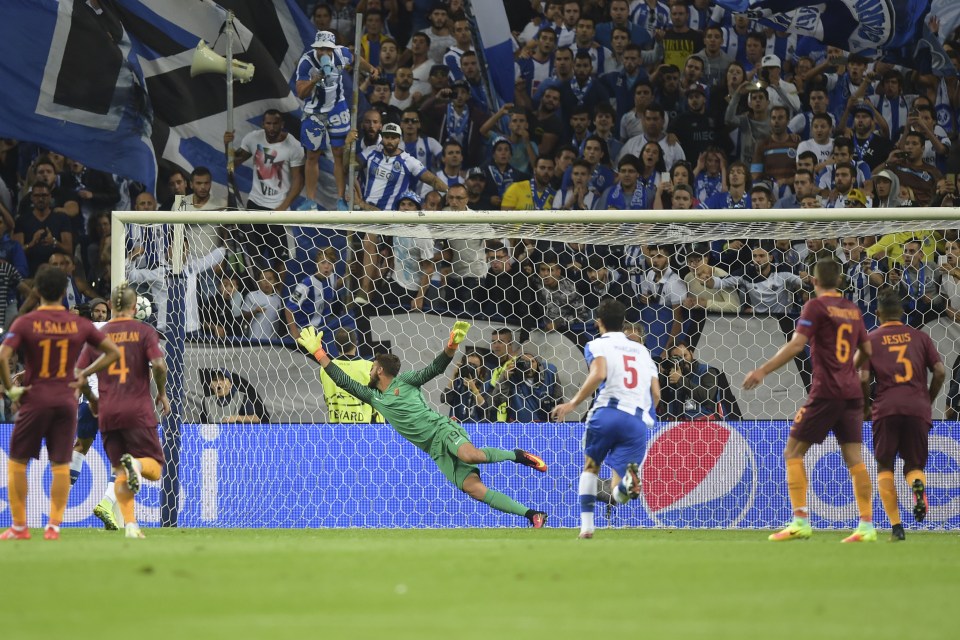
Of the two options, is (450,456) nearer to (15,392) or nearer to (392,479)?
(392,479)

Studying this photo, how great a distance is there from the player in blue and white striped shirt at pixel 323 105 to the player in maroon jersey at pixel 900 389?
7466 millimetres

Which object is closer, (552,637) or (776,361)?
(552,637)

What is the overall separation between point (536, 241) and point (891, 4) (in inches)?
214

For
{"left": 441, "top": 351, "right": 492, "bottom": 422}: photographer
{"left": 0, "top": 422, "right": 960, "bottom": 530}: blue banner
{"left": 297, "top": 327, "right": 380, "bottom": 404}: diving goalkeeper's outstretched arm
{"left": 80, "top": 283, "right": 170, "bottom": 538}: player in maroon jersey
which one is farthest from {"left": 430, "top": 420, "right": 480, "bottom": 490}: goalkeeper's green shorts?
{"left": 80, "top": 283, "right": 170, "bottom": 538}: player in maroon jersey

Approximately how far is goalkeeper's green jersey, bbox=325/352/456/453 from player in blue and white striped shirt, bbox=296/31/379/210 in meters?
4.56

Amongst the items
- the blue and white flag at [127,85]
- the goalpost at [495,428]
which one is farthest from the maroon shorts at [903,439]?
the blue and white flag at [127,85]

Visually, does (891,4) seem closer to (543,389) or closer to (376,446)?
(543,389)

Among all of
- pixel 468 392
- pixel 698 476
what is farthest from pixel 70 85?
Result: pixel 698 476

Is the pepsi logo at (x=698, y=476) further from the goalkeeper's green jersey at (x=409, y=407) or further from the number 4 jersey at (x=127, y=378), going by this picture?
the number 4 jersey at (x=127, y=378)

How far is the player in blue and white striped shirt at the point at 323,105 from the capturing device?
16.3 metres

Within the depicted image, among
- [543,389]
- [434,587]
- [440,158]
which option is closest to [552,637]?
[434,587]

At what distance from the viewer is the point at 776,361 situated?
9531 mm

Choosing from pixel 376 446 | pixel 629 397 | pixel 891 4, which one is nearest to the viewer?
pixel 629 397

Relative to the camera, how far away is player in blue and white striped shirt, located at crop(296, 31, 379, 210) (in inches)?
640
